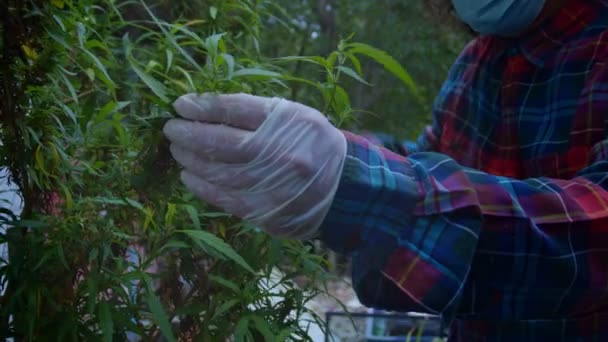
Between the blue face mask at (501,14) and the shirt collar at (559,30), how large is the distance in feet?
0.09

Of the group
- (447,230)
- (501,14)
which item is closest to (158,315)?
(447,230)

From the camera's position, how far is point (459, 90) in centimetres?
132

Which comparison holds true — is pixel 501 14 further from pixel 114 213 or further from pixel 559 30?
pixel 114 213

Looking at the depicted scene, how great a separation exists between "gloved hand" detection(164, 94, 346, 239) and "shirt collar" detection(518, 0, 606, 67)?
1.58ft

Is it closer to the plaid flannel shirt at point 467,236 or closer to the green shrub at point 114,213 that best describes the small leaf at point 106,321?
the green shrub at point 114,213

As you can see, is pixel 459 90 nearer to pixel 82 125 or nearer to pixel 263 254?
pixel 263 254

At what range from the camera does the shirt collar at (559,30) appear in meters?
1.03

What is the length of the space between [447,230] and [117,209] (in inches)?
14.3

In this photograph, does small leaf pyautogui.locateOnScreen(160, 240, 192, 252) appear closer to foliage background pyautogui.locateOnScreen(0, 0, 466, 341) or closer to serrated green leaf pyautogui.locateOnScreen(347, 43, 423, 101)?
foliage background pyautogui.locateOnScreen(0, 0, 466, 341)

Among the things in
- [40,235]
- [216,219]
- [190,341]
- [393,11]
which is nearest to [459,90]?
[216,219]

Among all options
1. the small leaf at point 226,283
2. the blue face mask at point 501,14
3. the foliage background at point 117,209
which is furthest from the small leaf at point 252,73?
the blue face mask at point 501,14

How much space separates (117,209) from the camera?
0.84 meters

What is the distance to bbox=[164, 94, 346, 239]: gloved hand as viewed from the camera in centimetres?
72

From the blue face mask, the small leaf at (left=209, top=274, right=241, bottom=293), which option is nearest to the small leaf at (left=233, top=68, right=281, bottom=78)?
the small leaf at (left=209, top=274, right=241, bottom=293)
